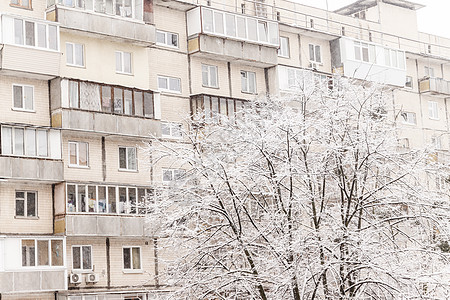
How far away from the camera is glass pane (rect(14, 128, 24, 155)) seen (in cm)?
3844

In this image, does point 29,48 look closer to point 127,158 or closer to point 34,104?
point 34,104

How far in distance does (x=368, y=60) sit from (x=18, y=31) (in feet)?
77.9

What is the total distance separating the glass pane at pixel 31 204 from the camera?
1547 inches

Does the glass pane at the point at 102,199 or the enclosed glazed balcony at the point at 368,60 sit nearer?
the glass pane at the point at 102,199

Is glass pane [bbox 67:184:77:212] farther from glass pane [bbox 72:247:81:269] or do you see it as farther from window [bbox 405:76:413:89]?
window [bbox 405:76:413:89]

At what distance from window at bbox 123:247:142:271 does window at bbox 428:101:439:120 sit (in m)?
26.8

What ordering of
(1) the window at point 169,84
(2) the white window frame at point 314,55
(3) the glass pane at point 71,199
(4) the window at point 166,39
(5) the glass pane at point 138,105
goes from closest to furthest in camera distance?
(3) the glass pane at point 71,199 → (5) the glass pane at point 138,105 → (1) the window at point 169,84 → (4) the window at point 166,39 → (2) the white window frame at point 314,55

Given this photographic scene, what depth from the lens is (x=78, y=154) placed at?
4144 cm

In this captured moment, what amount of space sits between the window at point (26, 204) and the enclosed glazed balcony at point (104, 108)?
3.17 metres

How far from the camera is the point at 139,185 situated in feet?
140

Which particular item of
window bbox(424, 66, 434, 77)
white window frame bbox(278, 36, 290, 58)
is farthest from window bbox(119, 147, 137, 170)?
window bbox(424, 66, 434, 77)

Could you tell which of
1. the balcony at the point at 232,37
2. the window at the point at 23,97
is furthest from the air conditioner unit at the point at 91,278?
the balcony at the point at 232,37

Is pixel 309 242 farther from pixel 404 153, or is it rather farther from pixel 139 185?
pixel 139 185

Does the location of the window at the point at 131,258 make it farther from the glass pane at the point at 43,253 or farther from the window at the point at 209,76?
the window at the point at 209,76
